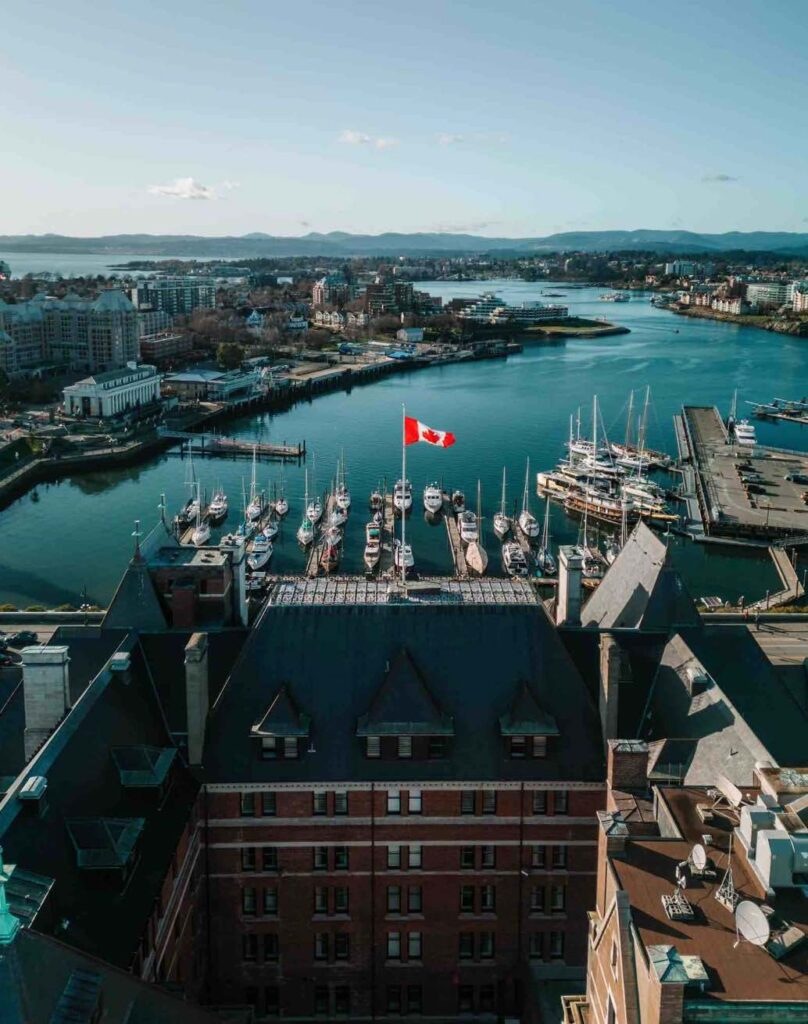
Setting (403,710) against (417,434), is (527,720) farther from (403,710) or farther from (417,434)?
(417,434)

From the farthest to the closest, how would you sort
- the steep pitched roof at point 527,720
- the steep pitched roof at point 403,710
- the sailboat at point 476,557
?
the sailboat at point 476,557 < the steep pitched roof at point 527,720 < the steep pitched roof at point 403,710

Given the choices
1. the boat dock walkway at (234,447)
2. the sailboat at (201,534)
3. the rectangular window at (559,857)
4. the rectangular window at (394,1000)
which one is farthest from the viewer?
the boat dock walkway at (234,447)

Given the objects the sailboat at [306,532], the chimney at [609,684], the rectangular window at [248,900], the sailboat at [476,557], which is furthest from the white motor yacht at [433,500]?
the rectangular window at [248,900]

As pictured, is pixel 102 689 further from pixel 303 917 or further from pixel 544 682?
pixel 544 682

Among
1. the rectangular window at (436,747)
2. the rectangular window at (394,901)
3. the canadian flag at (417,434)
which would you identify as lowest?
the rectangular window at (394,901)

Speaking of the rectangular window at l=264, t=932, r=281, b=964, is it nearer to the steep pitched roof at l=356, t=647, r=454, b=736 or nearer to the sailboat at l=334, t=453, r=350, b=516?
the steep pitched roof at l=356, t=647, r=454, b=736

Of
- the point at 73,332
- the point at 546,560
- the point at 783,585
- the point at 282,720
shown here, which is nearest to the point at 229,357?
the point at 73,332

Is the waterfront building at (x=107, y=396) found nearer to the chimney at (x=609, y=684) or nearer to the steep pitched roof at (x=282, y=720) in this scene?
the steep pitched roof at (x=282, y=720)

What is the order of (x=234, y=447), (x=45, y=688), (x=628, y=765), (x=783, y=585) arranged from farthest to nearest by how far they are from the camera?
(x=234, y=447)
(x=783, y=585)
(x=628, y=765)
(x=45, y=688)
